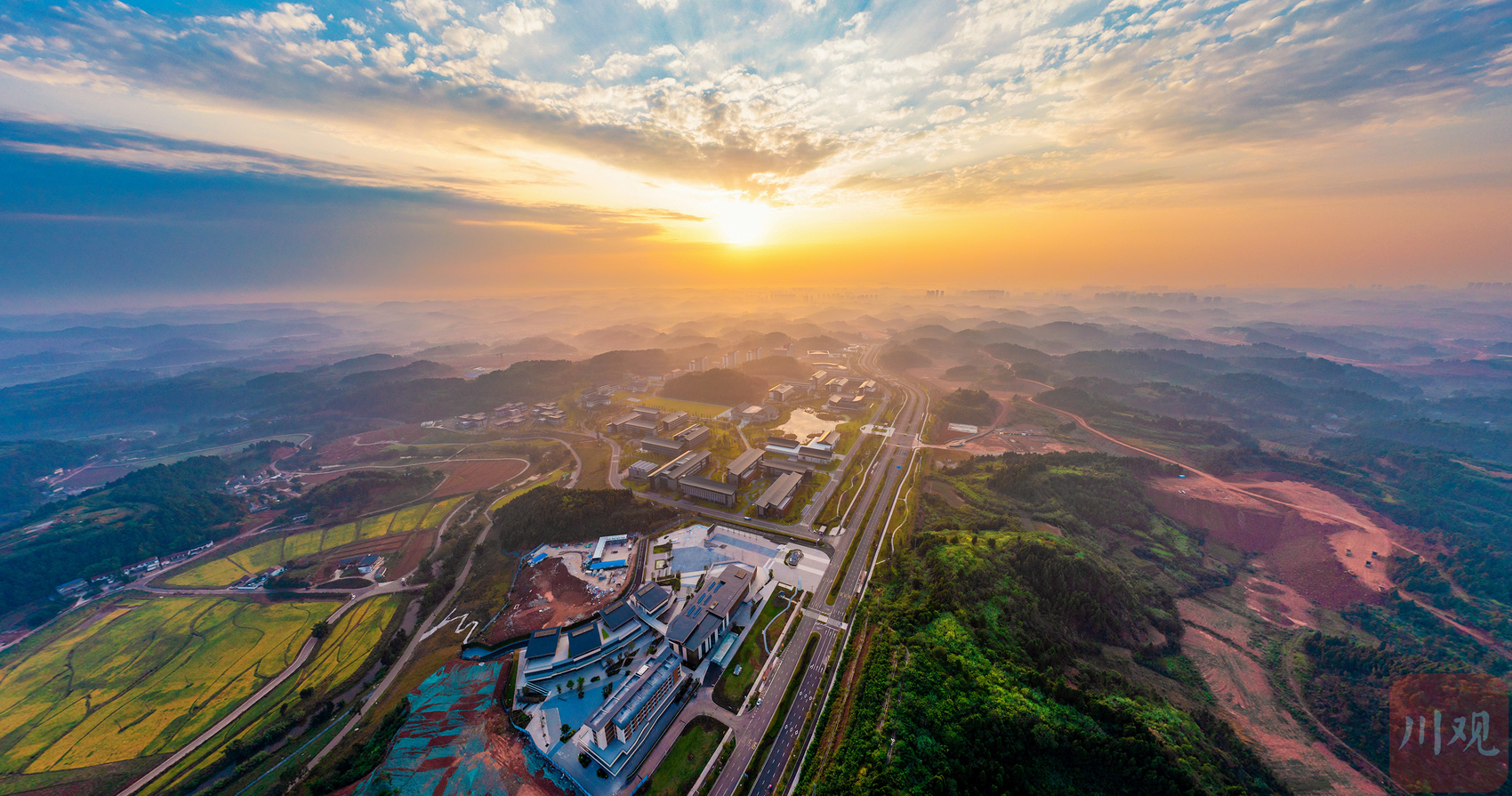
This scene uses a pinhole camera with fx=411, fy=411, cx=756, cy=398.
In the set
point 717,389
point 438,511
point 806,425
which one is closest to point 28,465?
point 438,511

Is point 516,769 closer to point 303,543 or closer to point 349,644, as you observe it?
point 349,644

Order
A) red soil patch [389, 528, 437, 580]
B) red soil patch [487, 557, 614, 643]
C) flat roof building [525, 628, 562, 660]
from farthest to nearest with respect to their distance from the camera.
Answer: red soil patch [389, 528, 437, 580], red soil patch [487, 557, 614, 643], flat roof building [525, 628, 562, 660]

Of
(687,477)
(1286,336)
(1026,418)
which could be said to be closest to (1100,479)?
(1026,418)

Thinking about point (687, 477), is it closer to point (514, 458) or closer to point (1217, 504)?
point (514, 458)

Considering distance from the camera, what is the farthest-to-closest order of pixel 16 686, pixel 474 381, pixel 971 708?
pixel 474 381 → pixel 16 686 → pixel 971 708

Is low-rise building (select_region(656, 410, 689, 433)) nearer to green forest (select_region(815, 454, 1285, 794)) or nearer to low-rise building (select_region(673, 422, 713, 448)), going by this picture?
low-rise building (select_region(673, 422, 713, 448))

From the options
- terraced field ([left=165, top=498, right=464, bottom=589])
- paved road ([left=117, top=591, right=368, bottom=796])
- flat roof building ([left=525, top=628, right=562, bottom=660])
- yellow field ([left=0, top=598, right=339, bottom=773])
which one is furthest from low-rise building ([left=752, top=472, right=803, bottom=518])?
yellow field ([left=0, top=598, right=339, bottom=773])
